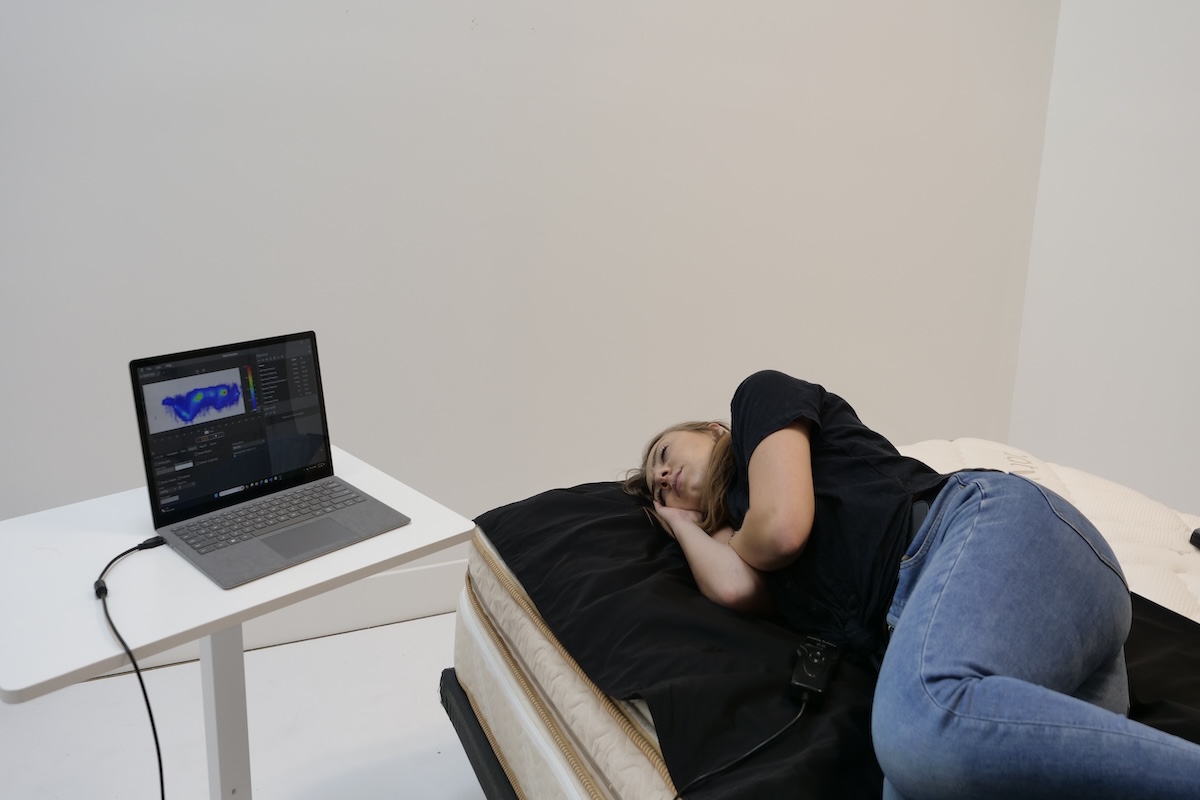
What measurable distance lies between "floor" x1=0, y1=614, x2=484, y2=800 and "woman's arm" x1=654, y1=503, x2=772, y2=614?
0.71m

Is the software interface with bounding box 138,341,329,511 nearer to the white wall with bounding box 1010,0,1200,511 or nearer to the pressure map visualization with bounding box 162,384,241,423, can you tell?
the pressure map visualization with bounding box 162,384,241,423

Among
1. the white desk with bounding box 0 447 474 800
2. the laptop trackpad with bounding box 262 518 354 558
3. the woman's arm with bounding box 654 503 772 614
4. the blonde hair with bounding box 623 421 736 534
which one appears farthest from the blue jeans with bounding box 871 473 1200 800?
the laptop trackpad with bounding box 262 518 354 558

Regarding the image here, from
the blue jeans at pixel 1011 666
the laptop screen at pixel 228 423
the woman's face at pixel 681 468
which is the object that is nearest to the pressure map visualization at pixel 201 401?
the laptop screen at pixel 228 423

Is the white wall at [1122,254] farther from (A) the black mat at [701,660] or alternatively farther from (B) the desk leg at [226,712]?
(B) the desk leg at [226,712]

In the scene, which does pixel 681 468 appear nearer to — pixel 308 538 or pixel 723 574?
pixel 723 574

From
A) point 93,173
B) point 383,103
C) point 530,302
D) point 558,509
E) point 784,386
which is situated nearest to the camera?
point 784,386

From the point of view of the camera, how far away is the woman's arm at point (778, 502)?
52.2 inches

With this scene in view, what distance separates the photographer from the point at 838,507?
4.47 ft

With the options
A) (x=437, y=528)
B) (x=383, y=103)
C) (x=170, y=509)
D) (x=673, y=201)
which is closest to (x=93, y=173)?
(x=383, y=103)

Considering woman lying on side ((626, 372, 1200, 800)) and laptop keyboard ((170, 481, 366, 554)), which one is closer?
woman lying on side ((626, 372, 1200, 800))

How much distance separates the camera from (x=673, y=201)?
8.27 ft

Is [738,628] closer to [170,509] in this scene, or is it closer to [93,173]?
[170,509]

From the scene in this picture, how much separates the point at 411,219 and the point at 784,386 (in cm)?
116

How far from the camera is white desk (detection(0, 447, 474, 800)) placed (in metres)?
1.01
